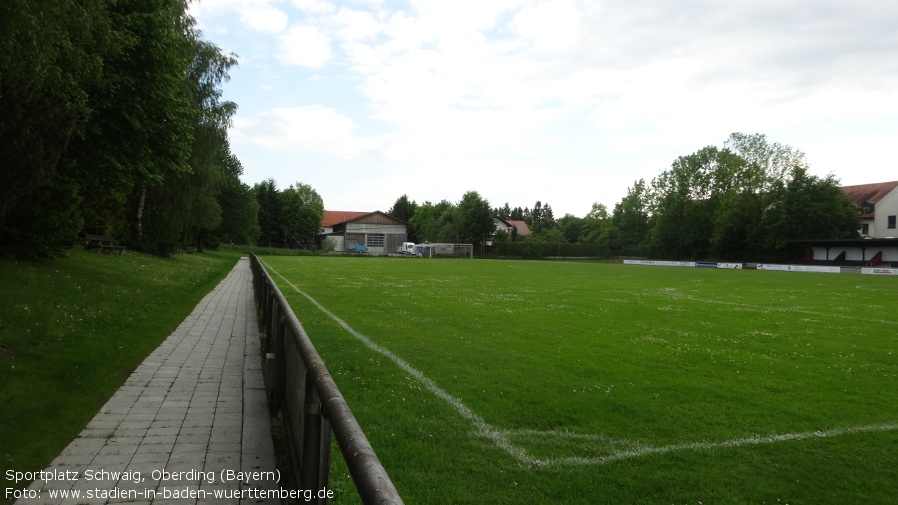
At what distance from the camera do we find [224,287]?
2145 cm

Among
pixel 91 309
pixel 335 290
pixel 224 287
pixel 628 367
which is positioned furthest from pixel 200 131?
pixel 628 367

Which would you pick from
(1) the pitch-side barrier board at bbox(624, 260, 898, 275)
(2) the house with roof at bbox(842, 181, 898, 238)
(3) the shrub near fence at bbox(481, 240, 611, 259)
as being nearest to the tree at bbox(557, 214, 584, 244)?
(3) the shrub near fence at bbox(481, 240, 611, 259)

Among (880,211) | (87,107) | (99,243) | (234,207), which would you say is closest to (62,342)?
(87,107)

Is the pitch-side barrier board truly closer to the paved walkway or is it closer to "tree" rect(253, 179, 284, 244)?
the paved walkway

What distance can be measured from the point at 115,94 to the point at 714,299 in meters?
20.7

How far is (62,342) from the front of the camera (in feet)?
26.8

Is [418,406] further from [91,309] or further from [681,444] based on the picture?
[91,309]

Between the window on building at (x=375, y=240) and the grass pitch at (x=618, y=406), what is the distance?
300 ft

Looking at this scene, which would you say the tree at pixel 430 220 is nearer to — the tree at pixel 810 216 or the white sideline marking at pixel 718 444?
the tree at pixel 810 216

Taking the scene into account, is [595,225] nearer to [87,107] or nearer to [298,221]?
[298,221]

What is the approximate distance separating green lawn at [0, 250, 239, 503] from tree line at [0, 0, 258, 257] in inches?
68.1

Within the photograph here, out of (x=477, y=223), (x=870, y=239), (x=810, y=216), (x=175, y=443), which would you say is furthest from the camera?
(x=477, y=223)

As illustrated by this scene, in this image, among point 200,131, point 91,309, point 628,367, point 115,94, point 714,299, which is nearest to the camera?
point 628,367

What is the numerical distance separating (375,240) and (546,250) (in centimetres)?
3358
